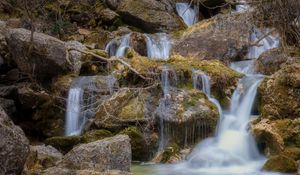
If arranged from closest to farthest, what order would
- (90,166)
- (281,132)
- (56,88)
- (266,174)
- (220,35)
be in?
1. (90,166)
2. (266,174)
3. (281,132)
4. (56,88)
5. (220,35)

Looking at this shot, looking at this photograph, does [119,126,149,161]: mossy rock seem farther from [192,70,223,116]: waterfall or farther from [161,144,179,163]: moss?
[192,70,223,116]: waterfall

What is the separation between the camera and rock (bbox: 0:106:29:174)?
434 centimetres

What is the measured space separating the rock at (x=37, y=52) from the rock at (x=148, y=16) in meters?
5.62

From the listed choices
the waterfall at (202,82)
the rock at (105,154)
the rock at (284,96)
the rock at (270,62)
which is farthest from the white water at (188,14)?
the rock at (105,154)

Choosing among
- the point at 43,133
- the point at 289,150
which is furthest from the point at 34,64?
the point at 289,150

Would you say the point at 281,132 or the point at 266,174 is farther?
the point at 281,132

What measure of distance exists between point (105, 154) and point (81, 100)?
4.83 m

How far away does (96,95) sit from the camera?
10.4 meters

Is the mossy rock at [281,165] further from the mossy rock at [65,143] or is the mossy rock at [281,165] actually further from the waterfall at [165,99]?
the mossy rock at [65,143]

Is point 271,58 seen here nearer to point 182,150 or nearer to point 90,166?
point 182,150

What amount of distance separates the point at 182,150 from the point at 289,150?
2.00 metres

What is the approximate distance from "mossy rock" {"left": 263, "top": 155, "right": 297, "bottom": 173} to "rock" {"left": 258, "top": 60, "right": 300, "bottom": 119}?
1.46m

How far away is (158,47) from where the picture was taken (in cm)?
1448

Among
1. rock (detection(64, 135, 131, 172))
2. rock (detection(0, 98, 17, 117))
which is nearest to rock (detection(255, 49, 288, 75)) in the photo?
rock (detection(0, 98, 17, 117))
